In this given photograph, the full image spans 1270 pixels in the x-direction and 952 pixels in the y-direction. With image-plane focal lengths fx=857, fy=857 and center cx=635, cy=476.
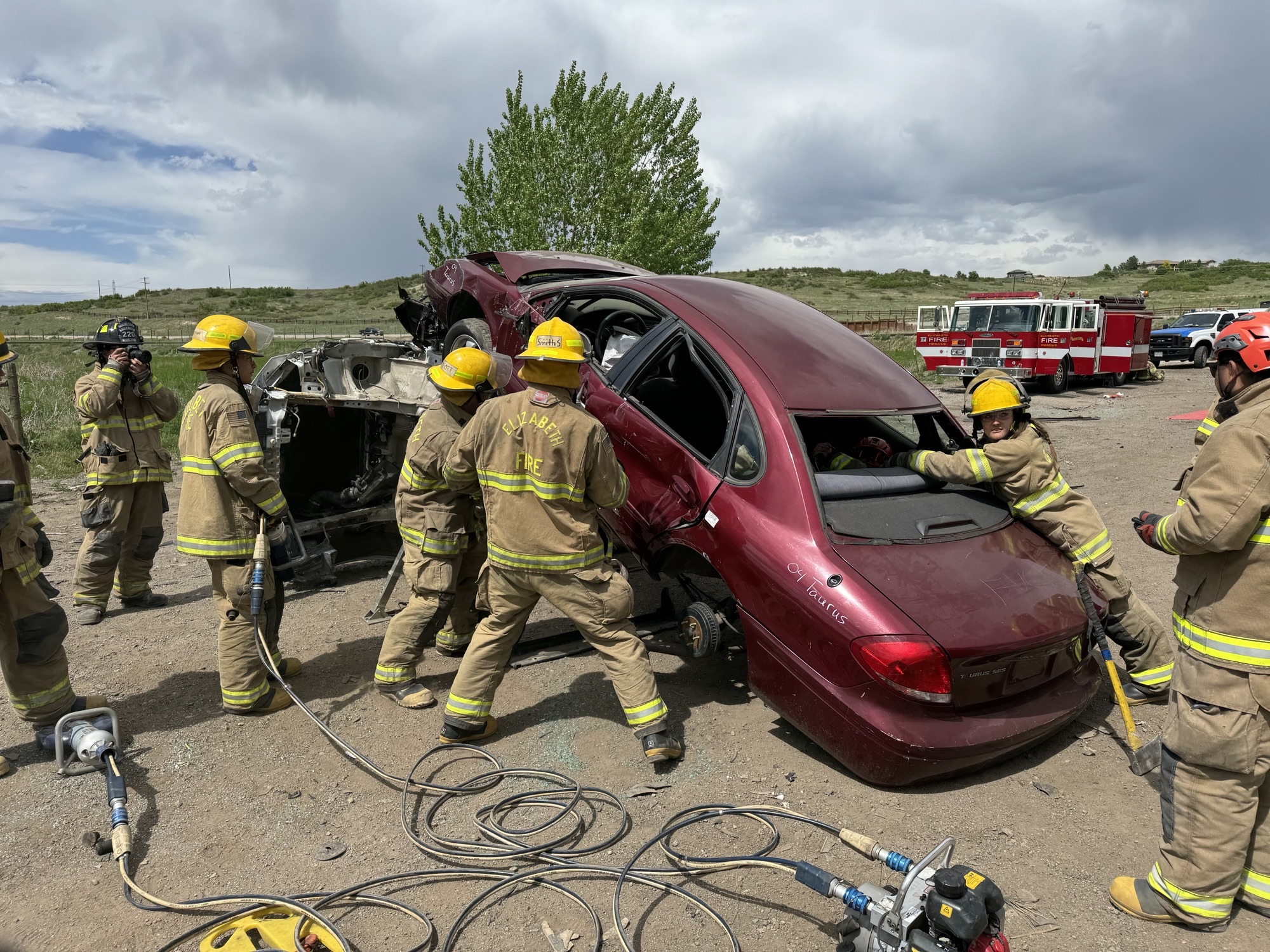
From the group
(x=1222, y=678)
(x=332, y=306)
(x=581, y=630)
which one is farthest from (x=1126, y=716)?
(x=332, y=306)

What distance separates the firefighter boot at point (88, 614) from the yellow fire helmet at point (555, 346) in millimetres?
3694

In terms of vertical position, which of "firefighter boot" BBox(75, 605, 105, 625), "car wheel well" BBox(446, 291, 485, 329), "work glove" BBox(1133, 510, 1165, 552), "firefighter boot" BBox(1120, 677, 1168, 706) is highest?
"car wheel well" BBox(446, 291, 485, 329)

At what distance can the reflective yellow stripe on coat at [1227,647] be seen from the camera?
268 cm

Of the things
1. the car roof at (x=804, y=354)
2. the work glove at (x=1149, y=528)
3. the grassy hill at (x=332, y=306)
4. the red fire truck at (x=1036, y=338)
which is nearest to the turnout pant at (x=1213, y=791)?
the work glove at (x=1149, y=528)

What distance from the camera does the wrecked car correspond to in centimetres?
329

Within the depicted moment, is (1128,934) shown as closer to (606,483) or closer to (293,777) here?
(606,483)

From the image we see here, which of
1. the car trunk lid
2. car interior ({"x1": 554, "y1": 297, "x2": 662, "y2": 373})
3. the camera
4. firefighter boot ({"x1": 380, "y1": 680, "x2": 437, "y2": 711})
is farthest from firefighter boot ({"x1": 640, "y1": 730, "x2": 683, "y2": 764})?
the camera

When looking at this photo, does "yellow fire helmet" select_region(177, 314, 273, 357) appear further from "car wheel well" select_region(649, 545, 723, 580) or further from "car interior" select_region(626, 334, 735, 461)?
"car wheel well" select_region(649, 545, 723, 580)

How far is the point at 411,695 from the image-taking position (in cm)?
432

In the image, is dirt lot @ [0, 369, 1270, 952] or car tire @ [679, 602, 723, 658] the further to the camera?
car tire @ [679, 602, 723, 658]

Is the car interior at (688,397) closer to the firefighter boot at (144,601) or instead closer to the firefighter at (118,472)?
the firefighter at (118,472)

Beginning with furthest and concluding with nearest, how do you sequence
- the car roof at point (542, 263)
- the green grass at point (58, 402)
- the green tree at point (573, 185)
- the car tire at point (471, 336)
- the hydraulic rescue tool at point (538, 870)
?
the green tree at point (573, 185)
the green grass at point (58, 402)
the car roof at point (542, 263)
the car tire at point (471, 336)
the hydraulic rescue tool at point (538, 870)

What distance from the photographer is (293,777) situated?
3674 millimetres

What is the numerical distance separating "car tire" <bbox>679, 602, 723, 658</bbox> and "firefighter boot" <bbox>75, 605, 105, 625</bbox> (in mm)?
3967
